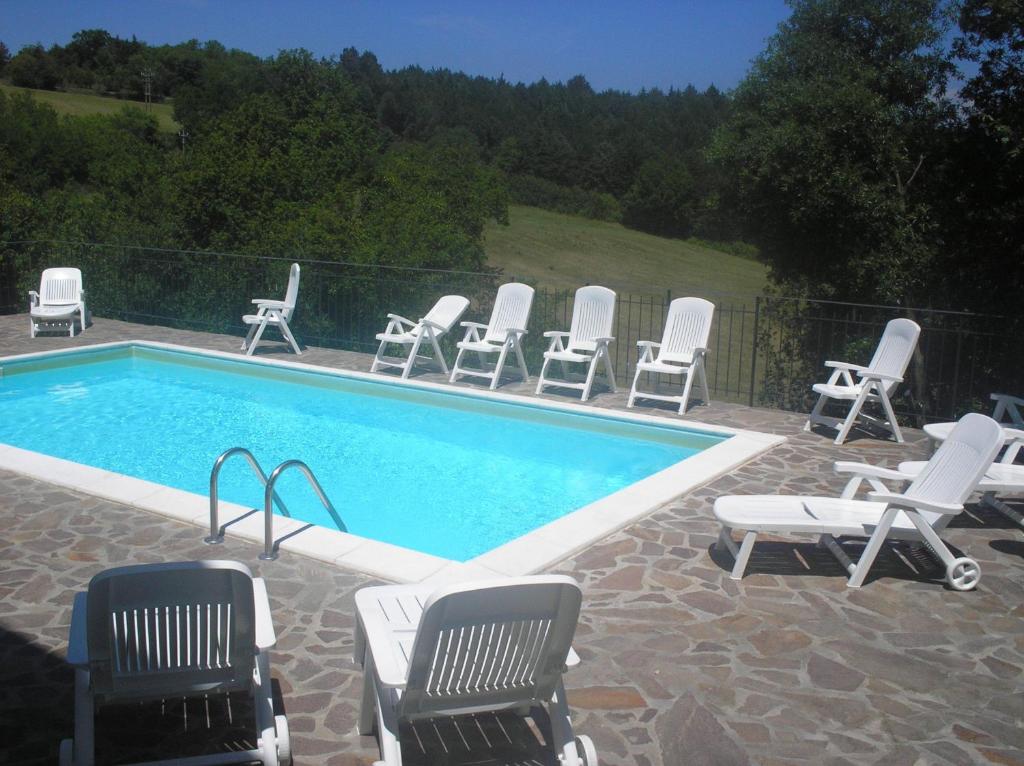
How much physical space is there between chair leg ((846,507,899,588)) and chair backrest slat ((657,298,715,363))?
15.7 feet

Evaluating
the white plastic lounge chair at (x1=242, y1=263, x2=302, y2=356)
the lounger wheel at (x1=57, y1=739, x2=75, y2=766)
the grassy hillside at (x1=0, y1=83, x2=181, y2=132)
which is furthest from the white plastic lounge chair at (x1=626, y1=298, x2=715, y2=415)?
the grassy hillside at (x1=0, y1=83, x2=181, y2=132)

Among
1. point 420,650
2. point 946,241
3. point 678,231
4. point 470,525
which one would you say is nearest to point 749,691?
point 420,650

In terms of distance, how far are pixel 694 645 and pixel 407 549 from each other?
201cm

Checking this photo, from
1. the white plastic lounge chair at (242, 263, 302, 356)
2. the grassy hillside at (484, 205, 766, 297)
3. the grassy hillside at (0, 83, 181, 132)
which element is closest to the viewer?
the white plastic lounge chair at (242, 263, 302, 356)

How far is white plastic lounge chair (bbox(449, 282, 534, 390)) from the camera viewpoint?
1055 cm

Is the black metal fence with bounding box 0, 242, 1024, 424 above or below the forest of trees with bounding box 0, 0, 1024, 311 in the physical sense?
below

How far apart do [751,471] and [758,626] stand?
2969 mm

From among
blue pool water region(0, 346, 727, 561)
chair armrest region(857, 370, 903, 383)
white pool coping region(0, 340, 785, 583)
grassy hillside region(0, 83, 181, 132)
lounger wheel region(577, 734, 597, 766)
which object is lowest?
blue pool water region(0, 346, 727, 561)

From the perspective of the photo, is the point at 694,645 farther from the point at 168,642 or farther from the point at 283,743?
the point at 168,642

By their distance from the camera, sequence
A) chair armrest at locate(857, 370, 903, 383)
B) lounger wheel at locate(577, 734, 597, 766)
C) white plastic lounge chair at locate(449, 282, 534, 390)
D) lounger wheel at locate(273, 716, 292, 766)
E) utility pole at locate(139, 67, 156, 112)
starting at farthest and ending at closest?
utility pole at locate(139, 67, 156, 112) → white plastic lounge chair at locate(449, 282, 534, 390) → chair armrest at locate(857, 370, 903, 383) → lounger wheel at locate(273, 716, 292, 766) → lounger wheel at locate(577, 734, 597, 766)

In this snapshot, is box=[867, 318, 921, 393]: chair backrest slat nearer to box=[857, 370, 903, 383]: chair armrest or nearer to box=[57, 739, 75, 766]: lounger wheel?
box=[857, 370, 903, 383]: chair armrest

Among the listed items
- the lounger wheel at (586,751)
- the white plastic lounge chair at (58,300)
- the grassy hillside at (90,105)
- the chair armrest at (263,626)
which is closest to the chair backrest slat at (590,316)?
the chair armrest at (263,626)

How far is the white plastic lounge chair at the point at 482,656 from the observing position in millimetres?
A: 2826

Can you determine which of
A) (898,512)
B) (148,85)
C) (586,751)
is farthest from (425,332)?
(148,85)
